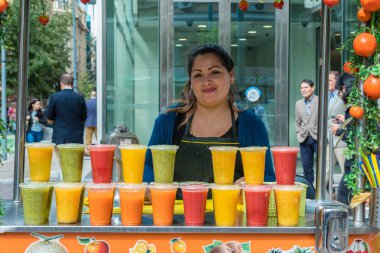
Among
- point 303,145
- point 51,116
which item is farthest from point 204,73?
point 51,116

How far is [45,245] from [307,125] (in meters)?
6.58

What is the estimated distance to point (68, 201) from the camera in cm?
230

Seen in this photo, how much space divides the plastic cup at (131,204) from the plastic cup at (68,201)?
195 millimetres

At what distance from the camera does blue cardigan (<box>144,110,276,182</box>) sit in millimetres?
3199

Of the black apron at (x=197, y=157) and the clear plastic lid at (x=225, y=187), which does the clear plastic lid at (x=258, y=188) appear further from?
the black apron at (x=197, y=157)

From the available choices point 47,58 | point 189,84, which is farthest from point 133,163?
point 47,58

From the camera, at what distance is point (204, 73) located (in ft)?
10.4

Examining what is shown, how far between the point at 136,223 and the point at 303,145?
21.6 feet

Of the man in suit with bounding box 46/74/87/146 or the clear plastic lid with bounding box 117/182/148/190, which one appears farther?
the man in suit with bounding box 46/74/87/146

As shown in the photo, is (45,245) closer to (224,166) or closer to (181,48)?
(224,166)

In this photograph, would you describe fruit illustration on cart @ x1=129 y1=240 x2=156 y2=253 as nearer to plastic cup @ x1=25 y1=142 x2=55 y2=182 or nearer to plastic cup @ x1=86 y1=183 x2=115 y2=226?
plastic cup @ x1=86 y1=183 x2=115 y2=226

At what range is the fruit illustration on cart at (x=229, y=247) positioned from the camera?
2.23 meters

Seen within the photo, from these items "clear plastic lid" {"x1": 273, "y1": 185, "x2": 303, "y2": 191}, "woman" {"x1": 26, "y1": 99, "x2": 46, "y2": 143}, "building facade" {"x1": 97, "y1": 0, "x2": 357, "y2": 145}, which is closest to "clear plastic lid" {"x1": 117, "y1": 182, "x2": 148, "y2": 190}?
"clear plastic lid" {"x1": 273, "y1": 185, "x2": 303, "y2": 191}

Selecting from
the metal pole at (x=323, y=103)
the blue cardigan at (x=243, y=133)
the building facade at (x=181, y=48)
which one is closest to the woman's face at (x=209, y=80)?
the blue cardigan at (x=243, y=133)
